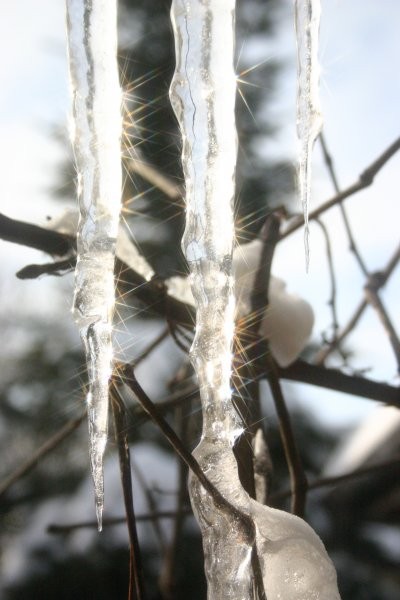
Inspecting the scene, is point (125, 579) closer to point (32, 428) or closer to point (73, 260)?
point (32, 428)

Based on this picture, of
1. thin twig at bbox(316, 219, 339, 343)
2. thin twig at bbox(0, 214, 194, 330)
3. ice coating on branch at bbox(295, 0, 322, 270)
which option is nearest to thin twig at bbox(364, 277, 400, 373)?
thin twig at bbox(316, 219, 339, 343)

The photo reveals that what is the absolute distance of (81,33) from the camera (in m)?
0.49

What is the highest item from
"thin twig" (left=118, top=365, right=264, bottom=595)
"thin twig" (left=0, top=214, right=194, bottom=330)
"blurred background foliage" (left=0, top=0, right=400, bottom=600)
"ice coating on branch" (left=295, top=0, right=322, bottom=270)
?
"ice coating on branch" (left=295, top=0, right=322, bottom=270)

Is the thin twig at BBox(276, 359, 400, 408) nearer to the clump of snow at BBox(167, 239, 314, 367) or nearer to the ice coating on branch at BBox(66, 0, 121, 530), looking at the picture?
the clump of snow at BBox(167, 239, 314, 367)

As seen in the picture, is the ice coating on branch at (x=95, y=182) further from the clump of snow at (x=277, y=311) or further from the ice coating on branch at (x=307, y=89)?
the clump of snow at (x=277, y=311)

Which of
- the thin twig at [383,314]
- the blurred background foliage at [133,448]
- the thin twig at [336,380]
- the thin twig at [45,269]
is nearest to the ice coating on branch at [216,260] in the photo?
the thin twig at [45,269]

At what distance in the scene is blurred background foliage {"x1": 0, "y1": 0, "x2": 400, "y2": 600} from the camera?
2.63 meters

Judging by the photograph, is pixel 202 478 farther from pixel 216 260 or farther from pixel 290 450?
pixel 290 450

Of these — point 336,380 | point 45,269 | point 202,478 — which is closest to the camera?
point 202,478

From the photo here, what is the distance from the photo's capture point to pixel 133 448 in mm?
2699

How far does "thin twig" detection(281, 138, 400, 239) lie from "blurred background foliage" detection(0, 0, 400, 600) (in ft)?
5.18

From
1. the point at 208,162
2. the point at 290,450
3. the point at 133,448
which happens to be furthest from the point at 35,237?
the point at 133,448

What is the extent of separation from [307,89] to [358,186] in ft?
1.06

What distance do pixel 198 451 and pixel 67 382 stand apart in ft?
8.41
